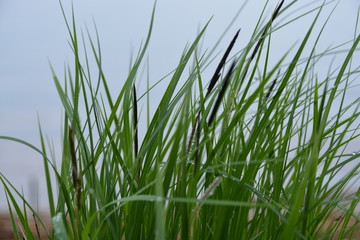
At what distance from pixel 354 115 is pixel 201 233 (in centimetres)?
29

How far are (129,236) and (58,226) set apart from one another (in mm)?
226

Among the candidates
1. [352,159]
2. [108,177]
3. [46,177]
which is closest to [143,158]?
[108,177]

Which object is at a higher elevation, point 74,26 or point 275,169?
point 74,26

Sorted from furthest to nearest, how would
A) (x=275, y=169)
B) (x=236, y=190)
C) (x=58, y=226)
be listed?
1. (x=275, y=169)
2. (x=236, y=190)
3. (x=58, y=226)

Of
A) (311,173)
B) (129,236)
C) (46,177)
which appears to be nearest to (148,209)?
(129,236)

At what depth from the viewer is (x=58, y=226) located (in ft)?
1.54

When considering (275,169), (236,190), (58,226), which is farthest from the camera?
(275,169)

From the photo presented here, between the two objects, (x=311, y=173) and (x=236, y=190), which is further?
(x=236, y=190)

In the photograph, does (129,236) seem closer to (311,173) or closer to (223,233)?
(223,233)

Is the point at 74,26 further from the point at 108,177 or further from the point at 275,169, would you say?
the point at 275,169

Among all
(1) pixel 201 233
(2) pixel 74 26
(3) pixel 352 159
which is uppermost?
(2) pixel 74 26

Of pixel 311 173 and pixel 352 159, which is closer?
pixel 311 173

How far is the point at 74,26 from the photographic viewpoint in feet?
2.51

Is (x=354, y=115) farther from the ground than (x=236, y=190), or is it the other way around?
(x=354, y=115)
